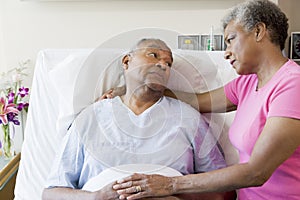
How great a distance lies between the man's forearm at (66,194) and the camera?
1370 millimetres

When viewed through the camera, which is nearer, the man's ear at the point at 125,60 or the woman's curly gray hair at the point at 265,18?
the woman's curly gray hair at the point at 265,18

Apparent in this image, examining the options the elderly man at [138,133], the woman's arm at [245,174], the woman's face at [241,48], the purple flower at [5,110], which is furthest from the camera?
the purple flower at [5,110]

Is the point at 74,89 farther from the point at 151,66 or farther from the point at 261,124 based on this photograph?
the point at 261,124

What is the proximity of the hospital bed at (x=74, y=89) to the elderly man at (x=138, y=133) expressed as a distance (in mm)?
114

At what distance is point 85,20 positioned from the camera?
2068 millimetres

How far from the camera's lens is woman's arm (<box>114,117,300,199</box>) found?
1188 millimetres

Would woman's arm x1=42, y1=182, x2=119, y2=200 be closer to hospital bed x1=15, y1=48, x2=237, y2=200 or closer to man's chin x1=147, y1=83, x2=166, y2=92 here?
hospital bed x1=15, y1=48, x2=237, y2=200

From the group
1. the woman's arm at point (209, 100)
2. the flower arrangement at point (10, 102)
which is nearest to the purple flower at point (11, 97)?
the flower arrangement at point (10, 102)

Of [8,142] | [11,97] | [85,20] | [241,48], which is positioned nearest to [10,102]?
[11,97]

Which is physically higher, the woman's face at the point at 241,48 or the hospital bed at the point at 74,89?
the woman's face at the point at 241,48

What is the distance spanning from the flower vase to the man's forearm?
0.60 meters

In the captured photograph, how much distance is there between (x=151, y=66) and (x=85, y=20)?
722 millimetres

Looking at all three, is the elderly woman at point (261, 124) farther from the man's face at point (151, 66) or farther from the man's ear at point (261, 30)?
the man's face at point (151, 66)

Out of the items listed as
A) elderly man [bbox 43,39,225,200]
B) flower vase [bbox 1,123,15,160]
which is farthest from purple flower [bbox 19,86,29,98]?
elderly man [bbox 43,39,225,200]
